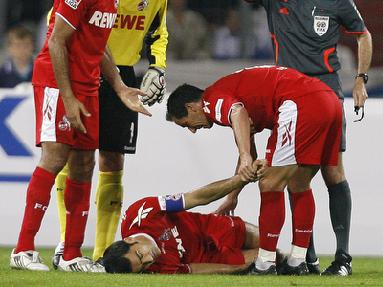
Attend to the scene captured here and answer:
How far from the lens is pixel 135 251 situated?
8.02 m

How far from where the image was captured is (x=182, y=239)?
8.30 m

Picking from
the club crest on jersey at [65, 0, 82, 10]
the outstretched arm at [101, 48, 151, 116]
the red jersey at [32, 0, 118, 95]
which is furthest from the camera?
the outstretched arm at [101, 48, 151, 116]

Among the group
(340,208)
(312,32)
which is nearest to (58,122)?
(312,32)

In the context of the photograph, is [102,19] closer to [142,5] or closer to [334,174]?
[142,5]

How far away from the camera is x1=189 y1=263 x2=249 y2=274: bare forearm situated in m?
8.21

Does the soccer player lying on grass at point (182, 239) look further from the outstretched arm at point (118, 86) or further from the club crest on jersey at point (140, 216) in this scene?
the outstretched arm at point (118, 86)

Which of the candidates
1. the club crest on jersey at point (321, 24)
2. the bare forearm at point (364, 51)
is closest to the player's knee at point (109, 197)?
the club crest on jersey at point (321, 24)

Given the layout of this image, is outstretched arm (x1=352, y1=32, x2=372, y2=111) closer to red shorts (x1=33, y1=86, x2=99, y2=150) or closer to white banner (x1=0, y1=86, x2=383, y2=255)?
white banner (x1=0, y1=86, x2=383, y2=255)

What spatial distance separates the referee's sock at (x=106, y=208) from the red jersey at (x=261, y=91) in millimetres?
1238

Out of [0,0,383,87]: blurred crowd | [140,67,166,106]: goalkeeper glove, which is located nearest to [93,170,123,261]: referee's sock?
[140,67,166,106]: goalkeeper glove

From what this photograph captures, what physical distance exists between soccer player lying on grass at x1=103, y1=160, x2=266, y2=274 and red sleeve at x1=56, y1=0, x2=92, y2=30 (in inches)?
50.0

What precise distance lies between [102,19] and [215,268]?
1.68m

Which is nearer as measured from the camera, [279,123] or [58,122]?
[58,122]

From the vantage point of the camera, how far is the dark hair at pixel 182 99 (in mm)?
8195
